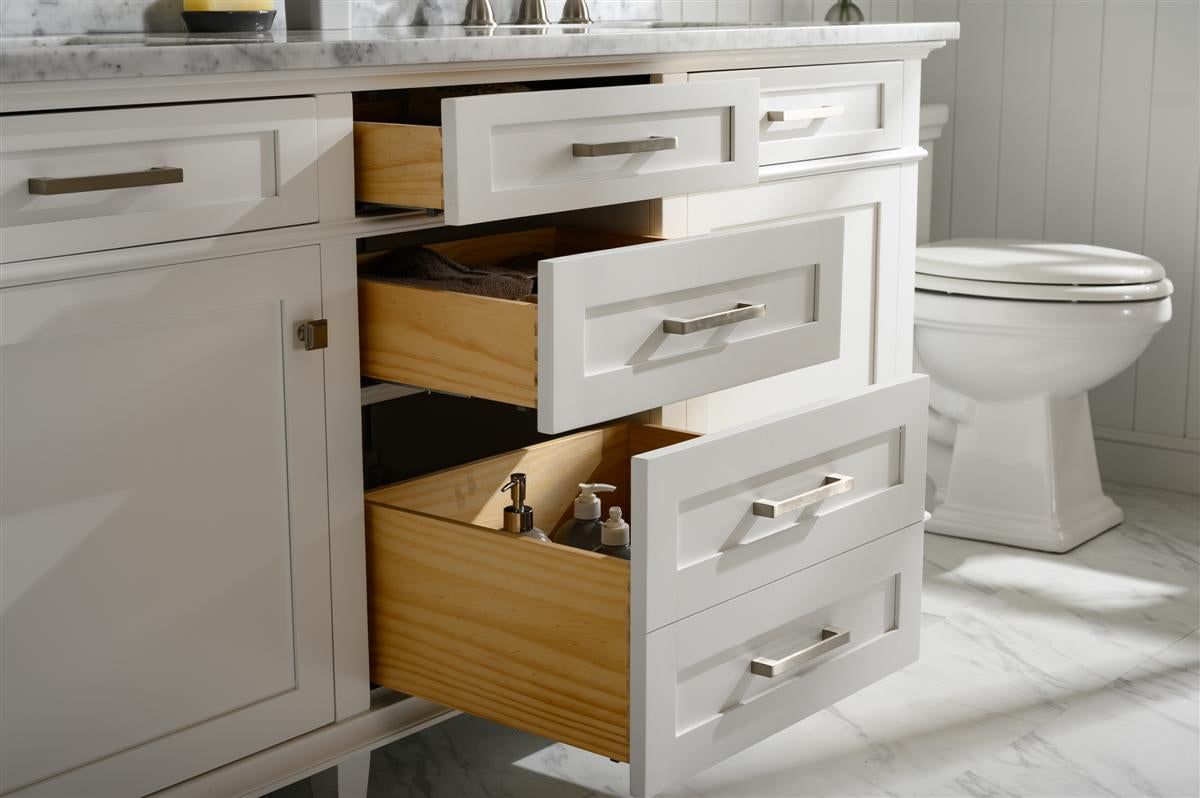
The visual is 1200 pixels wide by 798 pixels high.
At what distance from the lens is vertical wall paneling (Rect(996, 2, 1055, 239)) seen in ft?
9.00

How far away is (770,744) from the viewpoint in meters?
1.68

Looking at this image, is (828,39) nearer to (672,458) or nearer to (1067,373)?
(672,458)

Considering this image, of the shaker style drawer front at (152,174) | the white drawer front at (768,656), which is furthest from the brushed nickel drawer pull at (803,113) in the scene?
the shaker style drawer front at (152,174)

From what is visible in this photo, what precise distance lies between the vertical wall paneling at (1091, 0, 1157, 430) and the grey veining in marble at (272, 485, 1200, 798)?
2.54 feet

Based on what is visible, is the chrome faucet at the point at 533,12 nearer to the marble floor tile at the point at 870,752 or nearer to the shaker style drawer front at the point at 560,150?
the shaker style drawer front at the point at 560,150

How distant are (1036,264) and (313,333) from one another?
1.41 metres

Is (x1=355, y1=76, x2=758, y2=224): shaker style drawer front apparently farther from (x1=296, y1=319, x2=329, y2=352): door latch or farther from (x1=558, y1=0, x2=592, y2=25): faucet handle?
(x1=558, y1=0, x2=592, y2=25): faucet handle

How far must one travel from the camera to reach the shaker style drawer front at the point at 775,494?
117 centimetres

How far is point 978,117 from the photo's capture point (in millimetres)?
2854

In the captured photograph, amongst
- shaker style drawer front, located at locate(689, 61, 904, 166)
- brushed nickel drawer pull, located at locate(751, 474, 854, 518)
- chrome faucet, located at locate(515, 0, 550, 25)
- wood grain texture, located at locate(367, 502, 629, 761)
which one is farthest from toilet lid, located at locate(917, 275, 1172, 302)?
wood grain texture, located at locate(367, 502, 629, 761)

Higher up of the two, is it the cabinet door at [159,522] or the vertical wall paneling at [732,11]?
the vertical wall paneling at [732,11]

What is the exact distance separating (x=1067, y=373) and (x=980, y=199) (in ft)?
2.26

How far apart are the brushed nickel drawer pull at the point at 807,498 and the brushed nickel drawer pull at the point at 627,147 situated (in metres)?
0.34

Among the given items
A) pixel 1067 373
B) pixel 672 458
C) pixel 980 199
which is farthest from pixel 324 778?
pixel 980 199
